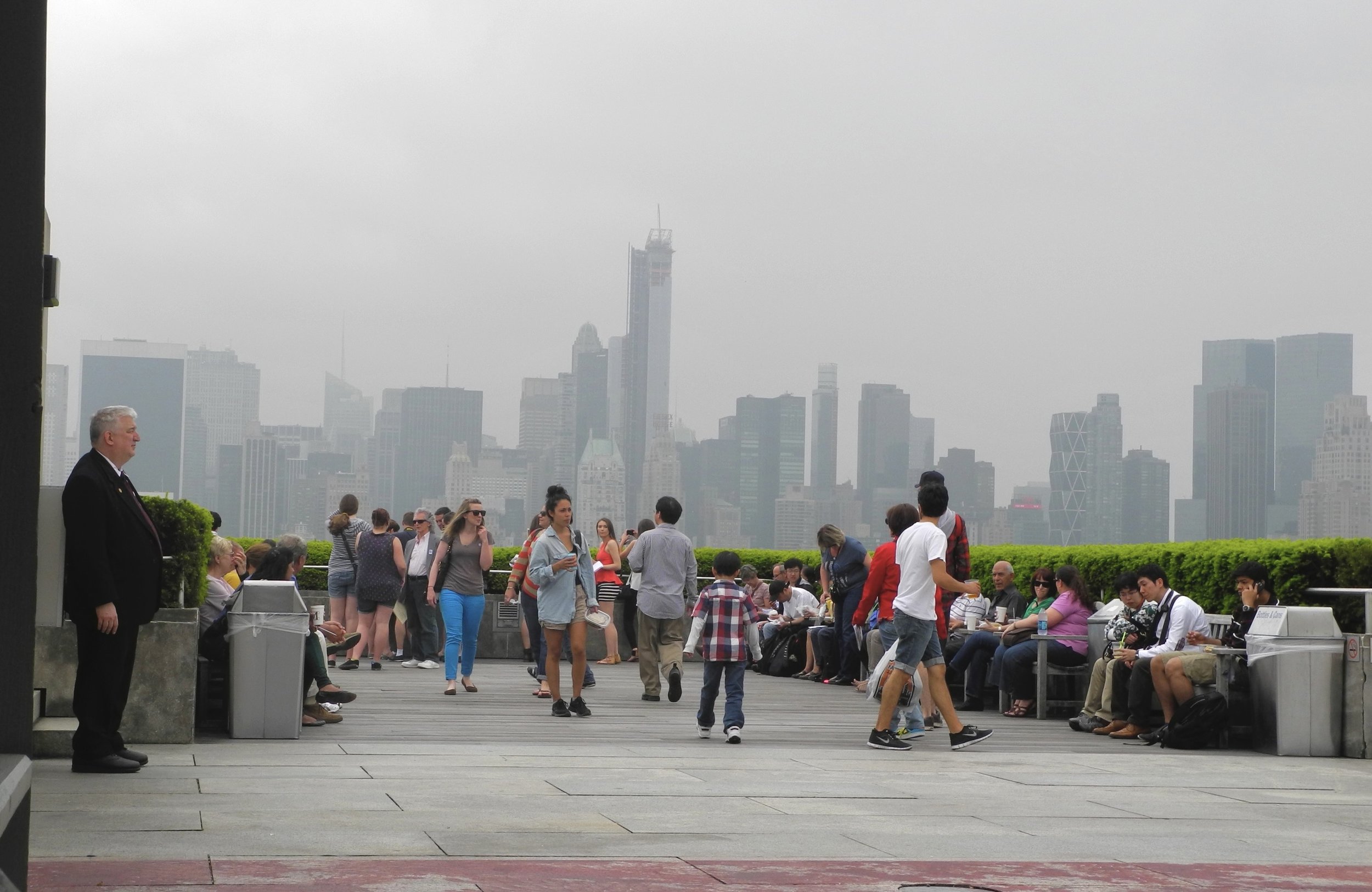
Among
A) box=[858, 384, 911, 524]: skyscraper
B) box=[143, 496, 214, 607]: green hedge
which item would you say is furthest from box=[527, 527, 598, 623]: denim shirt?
box=[858, 384, 911, 524]: skyscraper

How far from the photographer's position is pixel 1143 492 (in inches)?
6137

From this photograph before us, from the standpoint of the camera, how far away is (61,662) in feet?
30.4

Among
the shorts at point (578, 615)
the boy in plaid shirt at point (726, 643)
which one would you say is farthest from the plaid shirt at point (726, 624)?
the shorts at point (578, 615)

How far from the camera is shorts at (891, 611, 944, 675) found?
10.4 m

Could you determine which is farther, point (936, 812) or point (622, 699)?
point (622, 699)

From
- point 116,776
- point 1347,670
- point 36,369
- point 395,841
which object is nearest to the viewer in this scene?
point 36,369

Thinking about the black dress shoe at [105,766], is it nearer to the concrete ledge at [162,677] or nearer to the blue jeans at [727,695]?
the concrete ledge at [162,677]

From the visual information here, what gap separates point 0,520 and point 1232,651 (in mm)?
9332

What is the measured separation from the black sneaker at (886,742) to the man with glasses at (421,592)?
8724 millimetres

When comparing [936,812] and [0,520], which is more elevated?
[0,520]

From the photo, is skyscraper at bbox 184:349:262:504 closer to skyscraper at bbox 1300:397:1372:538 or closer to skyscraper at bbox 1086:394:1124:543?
skyscraper at bbox 1086:394:1124:543

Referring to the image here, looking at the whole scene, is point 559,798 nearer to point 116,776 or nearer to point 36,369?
point 116,776

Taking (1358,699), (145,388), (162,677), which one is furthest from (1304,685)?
(145,388)

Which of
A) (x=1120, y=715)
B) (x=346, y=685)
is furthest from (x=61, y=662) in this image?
(x=1120, y=715)
